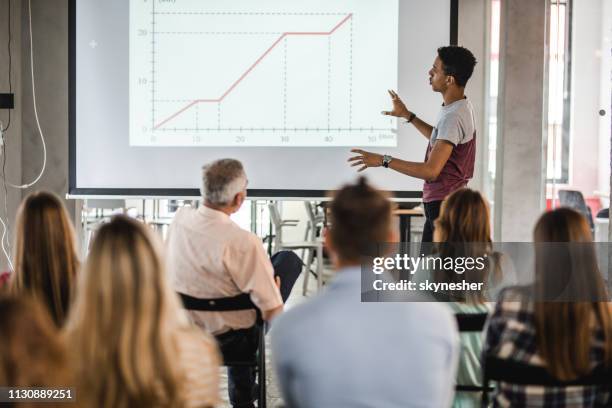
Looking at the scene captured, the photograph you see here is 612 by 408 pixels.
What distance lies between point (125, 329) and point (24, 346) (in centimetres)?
26

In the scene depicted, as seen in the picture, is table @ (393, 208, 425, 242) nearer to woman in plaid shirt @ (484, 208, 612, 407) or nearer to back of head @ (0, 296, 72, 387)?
woman in plaid shirt @ (484, 208, 612, 407)

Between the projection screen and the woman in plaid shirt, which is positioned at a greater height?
the projection screen

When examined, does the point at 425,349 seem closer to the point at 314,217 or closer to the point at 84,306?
the point at 84,306

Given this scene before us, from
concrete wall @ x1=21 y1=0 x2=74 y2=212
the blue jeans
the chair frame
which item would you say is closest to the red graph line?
concrete wall @ x1=21 y1=0 x2=74 y2=212

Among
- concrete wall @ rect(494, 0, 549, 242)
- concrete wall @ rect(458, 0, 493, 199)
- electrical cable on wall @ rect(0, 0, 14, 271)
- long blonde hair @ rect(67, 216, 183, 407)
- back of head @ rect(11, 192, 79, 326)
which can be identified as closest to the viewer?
long blonde hair @ rect(67, 216, 183, 407)

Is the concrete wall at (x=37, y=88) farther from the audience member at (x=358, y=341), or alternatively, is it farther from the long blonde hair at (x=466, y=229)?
the audience member at (x=358, y=341)

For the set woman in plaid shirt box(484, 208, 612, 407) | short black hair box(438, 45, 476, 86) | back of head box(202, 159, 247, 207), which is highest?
short black hair box(438, 45, 476, 86)

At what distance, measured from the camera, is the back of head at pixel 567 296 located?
181 cm

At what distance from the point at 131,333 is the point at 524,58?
403 cm

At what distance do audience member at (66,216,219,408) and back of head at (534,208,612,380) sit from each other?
2.99 feet

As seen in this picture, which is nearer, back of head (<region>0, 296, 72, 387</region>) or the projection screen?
back of head (<region>0, 296, 72, 387</region>)

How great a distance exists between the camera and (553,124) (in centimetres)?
523

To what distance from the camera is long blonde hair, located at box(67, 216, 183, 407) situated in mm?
1403

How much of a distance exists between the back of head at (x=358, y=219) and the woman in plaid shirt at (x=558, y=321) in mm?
515
